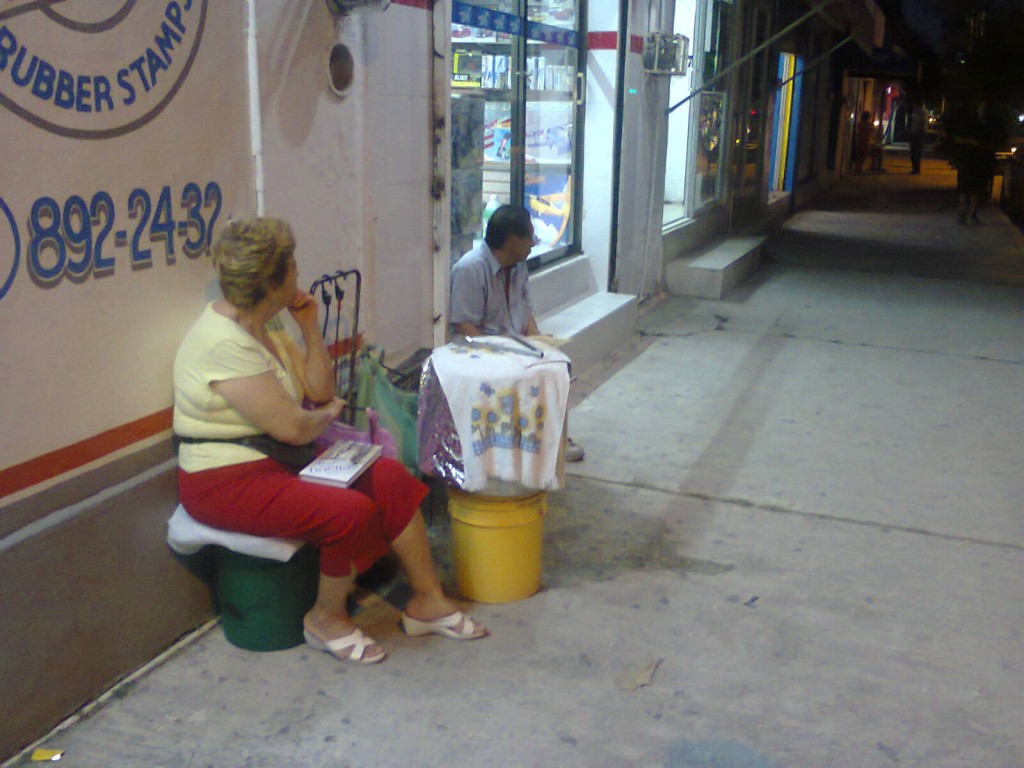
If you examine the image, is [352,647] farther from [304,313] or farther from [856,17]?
[856,17]

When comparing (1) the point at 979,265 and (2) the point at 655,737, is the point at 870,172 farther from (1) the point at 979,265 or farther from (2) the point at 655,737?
(2) the point at 655,737

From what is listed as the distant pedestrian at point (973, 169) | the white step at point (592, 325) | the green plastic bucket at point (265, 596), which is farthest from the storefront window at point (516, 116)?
the distant pedestrian at point (973, 169)

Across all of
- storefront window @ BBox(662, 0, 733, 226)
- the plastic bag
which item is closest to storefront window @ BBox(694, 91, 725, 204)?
storefront window @ BBox(662, 0, 733, 226)

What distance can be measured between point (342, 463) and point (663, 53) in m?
→ 5.63

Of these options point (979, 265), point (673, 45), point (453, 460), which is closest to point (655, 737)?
point (453, 460)

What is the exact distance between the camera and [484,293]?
4.42m

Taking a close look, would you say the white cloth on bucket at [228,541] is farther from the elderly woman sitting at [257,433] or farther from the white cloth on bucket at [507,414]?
the white cloth on bucket at [507,414]

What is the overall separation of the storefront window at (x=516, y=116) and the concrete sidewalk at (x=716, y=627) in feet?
4.56

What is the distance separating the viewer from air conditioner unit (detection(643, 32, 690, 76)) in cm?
759

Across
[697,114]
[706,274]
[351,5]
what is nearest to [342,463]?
[351,5]

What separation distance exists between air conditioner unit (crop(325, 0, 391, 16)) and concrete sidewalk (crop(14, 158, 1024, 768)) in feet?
6.98

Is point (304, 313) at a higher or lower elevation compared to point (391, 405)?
higher

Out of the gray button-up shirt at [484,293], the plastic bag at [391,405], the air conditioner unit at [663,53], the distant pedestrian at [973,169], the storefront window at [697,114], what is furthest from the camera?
the distant pedestrian at [973,169]

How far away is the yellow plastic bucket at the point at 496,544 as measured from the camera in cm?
344
